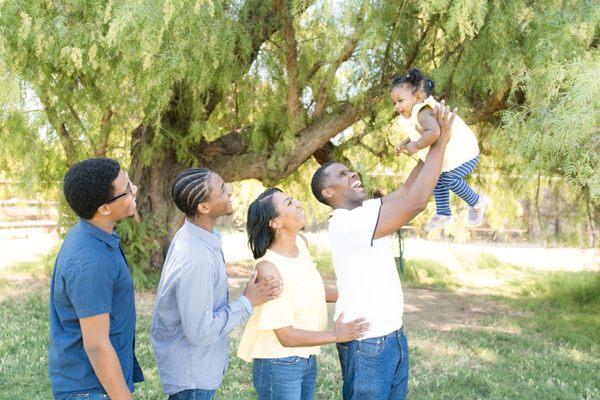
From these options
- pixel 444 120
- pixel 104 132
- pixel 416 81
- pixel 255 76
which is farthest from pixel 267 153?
pixel 444 120

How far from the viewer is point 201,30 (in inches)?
231

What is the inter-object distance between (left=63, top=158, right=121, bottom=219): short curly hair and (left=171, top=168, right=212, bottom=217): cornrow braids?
13.8 inches

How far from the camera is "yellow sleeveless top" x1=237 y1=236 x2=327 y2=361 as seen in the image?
250 centimetres

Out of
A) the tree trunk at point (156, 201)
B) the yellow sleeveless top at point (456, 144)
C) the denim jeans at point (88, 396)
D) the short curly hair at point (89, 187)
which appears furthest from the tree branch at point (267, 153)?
the denim jeans at point (88, 396)

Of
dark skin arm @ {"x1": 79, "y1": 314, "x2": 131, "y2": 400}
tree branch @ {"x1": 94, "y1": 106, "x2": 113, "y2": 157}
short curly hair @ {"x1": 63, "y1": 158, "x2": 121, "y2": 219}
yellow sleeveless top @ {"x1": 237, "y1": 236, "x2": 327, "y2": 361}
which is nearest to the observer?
dark skin arm @ {"x1": 79, "y1": 314, "x2": 131, "y2": 400}

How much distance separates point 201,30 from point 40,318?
382 centimetres

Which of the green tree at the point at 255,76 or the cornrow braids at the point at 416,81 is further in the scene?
the green tree at the point at 255,76

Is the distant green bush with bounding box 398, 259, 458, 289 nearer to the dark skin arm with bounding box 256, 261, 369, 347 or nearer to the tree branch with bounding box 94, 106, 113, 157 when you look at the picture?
the tree branch with bounding box 94, 106, 113, 157

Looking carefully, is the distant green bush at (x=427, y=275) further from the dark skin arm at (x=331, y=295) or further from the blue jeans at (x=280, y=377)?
the blue jeans at (x=280, y=377)

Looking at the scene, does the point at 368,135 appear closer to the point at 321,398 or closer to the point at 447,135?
the point at 321,398

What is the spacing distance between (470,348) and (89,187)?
5252mm

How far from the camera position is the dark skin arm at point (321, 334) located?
2436 mm

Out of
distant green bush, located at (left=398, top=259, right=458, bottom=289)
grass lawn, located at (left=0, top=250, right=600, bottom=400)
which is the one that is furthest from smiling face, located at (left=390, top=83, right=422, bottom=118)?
Result: distant green bush, located at (left=398, top=259, right=458, bottom=289)

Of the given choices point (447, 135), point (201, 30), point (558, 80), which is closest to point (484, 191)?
point (558, 80)
